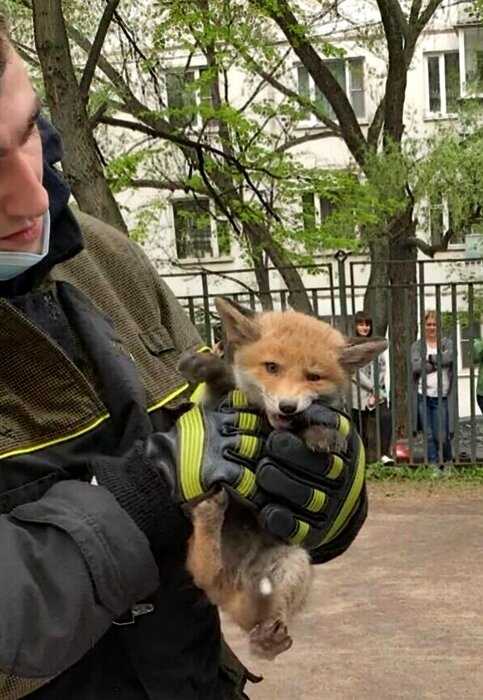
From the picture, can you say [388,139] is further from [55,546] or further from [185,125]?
[55,546]

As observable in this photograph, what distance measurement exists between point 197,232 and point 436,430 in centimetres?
1561

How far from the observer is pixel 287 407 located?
2.10 meters

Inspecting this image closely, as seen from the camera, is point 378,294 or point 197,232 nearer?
point 378,294

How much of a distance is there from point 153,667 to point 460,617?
435 cm

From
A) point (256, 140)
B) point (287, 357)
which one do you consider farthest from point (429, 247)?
point (287, 357)

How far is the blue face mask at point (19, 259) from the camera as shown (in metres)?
1.72

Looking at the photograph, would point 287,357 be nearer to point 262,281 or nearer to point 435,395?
point 435,395

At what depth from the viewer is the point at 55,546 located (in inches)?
60.1

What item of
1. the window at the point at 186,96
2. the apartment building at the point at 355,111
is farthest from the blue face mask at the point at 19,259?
the apartment building at the point at 355,111

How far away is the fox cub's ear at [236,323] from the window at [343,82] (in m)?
17.0

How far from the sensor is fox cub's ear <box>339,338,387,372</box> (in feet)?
7.68

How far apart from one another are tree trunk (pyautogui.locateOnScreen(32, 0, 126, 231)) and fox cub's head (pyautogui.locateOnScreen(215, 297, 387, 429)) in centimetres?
696

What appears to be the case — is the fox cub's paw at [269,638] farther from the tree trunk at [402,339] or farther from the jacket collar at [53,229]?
the tree trunk at [402,339]

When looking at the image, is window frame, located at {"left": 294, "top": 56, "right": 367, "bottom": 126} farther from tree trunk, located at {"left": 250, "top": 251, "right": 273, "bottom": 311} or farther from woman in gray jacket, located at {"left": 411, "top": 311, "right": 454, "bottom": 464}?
woman in gray jacket, located at {"left": 411, "top": 311, "right": 454, "bottom": 464}
